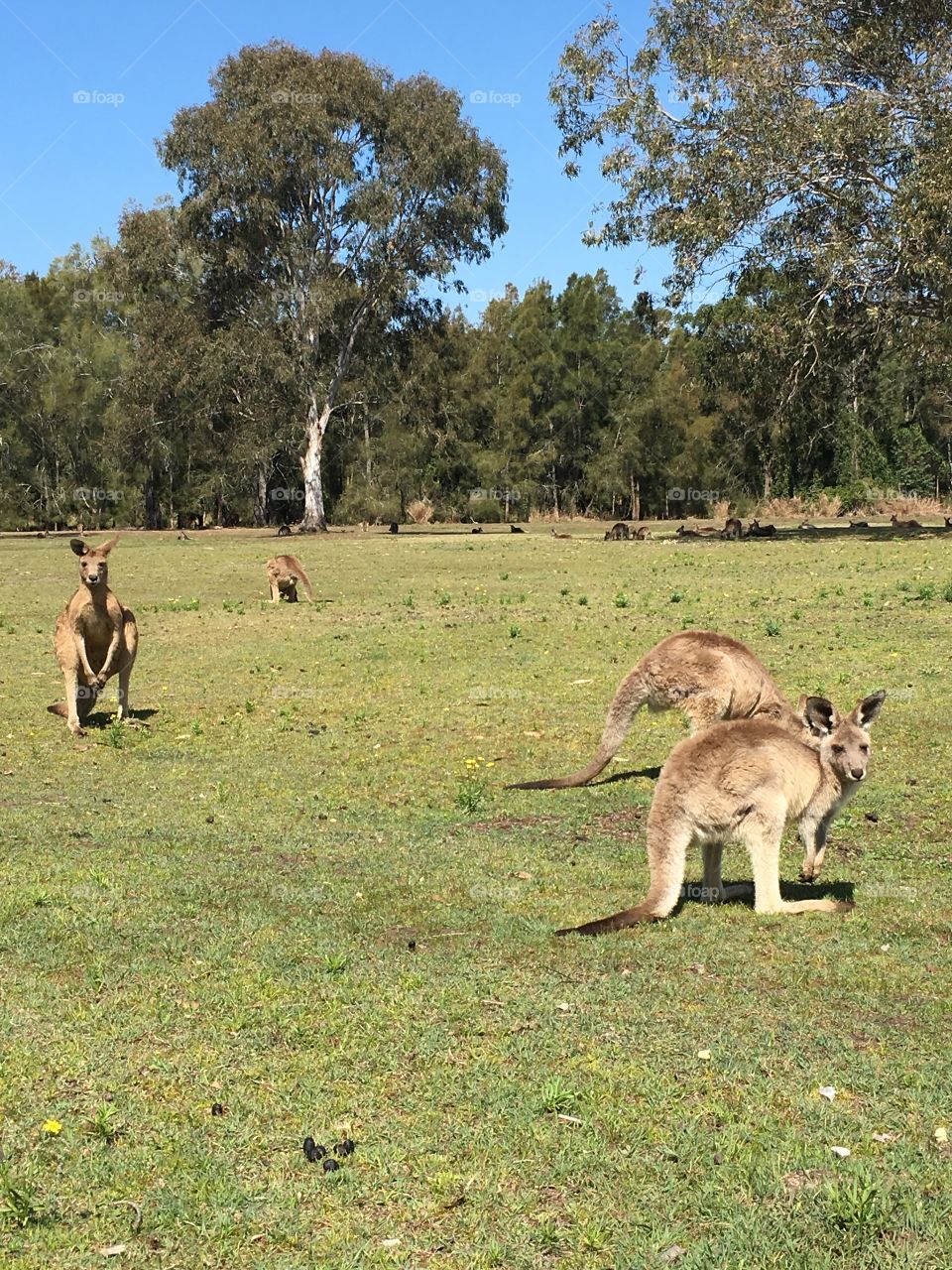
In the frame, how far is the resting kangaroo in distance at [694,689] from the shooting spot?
9.11 m

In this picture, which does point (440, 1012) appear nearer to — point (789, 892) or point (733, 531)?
point (789, 892)

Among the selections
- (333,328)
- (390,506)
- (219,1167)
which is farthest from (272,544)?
(219,1167)

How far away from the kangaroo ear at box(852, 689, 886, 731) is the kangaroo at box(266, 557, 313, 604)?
15776 millimetres

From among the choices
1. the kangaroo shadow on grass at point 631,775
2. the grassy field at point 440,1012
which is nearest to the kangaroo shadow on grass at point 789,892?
the grassy field at point 440,1012

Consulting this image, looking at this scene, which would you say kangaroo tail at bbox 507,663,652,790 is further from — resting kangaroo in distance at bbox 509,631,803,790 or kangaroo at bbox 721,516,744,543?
kangaroo at bbox 721,516,744,543

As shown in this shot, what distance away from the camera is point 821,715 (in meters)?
6.92

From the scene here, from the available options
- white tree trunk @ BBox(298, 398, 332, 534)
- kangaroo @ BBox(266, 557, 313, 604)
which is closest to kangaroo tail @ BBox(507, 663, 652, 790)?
kangaroo @ BBox(266, 557, 313, 604)

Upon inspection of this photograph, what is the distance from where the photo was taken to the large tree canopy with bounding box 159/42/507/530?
154ft

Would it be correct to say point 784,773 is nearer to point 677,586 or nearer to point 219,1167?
point 219,1167

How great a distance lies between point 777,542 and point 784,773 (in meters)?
29.9

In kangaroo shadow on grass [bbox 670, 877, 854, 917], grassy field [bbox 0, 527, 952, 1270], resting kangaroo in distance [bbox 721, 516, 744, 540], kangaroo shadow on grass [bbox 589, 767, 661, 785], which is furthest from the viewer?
resting kangaroo in distance [bbox 721, 516, 744, 540]

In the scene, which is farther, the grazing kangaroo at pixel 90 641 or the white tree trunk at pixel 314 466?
the white tree trunk at pixel 314 466

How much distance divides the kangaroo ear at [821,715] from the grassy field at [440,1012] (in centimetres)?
103

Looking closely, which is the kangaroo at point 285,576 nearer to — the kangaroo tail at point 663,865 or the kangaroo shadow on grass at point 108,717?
the kangaroo shadow on grass at point 108,717
